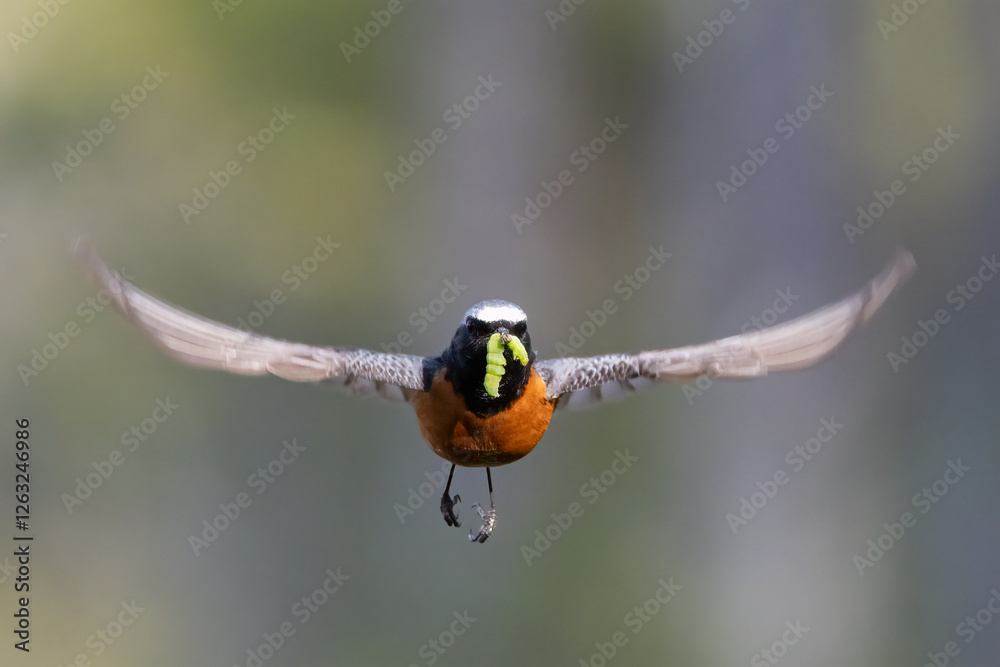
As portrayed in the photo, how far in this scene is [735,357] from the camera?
105 inches

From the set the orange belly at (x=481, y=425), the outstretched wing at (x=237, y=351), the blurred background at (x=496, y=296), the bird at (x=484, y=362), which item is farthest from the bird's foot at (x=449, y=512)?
the blurred background at (x=496, y=296)

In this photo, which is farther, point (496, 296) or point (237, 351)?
point (496, 296)

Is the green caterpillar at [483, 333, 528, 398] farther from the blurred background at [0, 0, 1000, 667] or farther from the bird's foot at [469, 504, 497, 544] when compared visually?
the blurred background at [0, 0, 1000, 667]

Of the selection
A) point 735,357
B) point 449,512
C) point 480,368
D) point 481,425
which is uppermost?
point 735,357

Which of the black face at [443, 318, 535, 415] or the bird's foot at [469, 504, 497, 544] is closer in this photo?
the black face at [443, 318, 535, 415]

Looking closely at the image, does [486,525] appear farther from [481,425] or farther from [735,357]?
[735,357]

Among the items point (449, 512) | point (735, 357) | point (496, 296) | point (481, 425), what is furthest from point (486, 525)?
point (496, 296)

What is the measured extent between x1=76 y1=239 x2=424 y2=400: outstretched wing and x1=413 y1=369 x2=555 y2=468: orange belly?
14cm

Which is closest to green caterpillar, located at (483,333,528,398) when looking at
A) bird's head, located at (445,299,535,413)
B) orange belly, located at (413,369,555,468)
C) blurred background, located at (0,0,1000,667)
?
bird's head, located at (445,299,535,413)

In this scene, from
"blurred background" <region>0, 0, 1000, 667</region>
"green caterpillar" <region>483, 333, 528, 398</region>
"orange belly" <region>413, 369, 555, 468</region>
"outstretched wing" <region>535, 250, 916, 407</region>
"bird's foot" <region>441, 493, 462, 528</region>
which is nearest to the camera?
"green caterpillar" <region>483, 333, 528, 398</region>

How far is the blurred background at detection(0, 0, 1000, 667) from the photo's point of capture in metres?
5.70

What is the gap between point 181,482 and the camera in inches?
277

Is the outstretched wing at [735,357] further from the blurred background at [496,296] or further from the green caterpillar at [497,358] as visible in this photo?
the blurred background at [496,296]

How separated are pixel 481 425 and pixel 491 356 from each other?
0.83 feet
